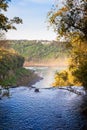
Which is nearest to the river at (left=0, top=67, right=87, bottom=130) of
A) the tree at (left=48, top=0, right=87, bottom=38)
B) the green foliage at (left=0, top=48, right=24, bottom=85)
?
the tree at (left=48, top=0, right=87, bottom=38)

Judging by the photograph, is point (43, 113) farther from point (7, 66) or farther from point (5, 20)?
point (7, 66)

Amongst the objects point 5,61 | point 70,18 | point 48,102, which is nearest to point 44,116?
point 48,102

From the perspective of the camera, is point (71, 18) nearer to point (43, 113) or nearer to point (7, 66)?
point (43, 113)

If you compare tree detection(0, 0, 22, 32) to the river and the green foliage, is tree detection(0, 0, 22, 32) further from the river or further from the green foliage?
the green foliage

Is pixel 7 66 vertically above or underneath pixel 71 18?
underneath

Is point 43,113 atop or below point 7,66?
atop

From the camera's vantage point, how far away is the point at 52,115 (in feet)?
113

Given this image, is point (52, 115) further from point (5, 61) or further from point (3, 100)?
point (5, 61)

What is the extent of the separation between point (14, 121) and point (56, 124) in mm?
4876

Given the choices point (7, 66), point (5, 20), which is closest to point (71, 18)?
point (5, 20)

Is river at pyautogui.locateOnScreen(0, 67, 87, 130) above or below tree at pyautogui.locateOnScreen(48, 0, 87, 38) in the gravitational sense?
below

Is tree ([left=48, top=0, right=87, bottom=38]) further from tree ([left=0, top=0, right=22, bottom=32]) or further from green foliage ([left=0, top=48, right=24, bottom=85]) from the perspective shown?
green foliage ([left=0, top=48, right=24, bottom=85])

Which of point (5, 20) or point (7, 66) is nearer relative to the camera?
point (5, 20)

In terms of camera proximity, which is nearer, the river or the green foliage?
the river
